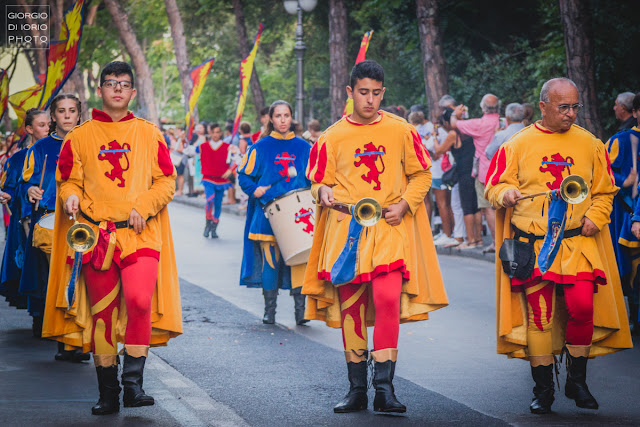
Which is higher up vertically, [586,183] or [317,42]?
[317,42]

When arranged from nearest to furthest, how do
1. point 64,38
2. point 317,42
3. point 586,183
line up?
point 586,183 < point 64,38 < point 317,42

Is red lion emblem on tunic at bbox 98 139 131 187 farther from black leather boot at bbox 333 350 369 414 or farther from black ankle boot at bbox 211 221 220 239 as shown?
Result: black ankle boot at bbox 211 221 220 239

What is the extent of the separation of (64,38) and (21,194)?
2.67m

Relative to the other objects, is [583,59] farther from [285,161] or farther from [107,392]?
[107,392]

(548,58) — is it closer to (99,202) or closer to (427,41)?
(427,41)

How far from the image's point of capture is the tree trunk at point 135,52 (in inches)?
1403

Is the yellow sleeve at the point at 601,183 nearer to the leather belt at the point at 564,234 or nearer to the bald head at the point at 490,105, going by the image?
the leather belt at the point at 564,234

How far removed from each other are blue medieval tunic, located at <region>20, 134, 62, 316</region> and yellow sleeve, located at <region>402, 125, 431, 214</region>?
10.3 feet

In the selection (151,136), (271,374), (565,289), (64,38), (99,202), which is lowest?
(271,374)

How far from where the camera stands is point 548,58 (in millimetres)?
19359

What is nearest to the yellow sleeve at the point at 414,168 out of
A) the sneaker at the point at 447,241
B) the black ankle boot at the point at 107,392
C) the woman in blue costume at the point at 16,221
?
the black ankle boot at the point at 107,392

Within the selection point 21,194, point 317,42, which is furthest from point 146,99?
point 21,194

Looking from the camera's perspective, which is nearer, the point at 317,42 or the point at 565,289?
the point at 565,289

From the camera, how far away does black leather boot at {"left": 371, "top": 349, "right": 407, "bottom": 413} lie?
593 centimetres
